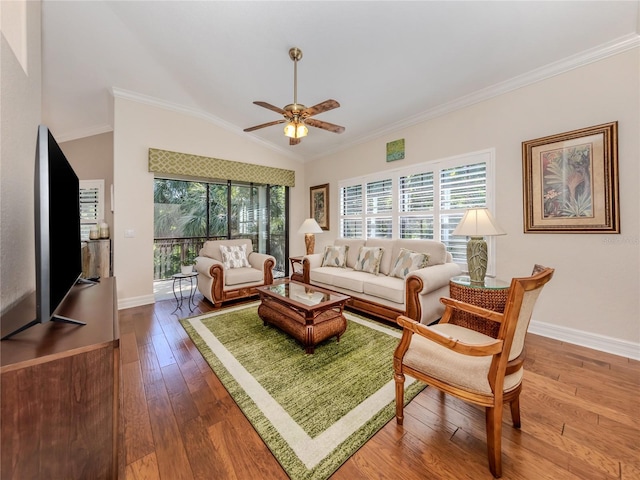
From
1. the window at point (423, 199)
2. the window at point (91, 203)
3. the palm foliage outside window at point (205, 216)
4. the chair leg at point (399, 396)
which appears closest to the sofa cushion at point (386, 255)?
the window at point (423, 199)

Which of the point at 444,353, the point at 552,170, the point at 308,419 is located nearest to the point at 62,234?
the point at 308,419

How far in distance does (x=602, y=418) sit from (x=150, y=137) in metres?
5.78

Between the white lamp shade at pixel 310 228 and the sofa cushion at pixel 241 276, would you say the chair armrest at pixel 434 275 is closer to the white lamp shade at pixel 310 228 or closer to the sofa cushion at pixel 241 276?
the white lamp shade at pixel 310 228

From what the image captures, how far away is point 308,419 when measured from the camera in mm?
1588

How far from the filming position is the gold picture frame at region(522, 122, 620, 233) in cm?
239

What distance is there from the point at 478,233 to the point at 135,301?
467cm

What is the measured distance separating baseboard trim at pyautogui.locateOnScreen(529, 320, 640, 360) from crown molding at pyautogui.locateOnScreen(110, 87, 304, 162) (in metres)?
5.20

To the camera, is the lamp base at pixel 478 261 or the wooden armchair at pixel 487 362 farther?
the lamp base at pixel 478 261

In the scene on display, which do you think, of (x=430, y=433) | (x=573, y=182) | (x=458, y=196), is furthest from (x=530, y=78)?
→ (x=430, y=433)

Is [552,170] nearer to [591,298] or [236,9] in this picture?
[591,298]

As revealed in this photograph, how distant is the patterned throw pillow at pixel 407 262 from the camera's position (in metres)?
3.21

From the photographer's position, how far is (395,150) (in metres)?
4.17

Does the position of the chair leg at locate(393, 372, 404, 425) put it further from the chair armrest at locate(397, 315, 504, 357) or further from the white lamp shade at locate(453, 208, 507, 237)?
the white lamp shade at locate(453, 208, 507, 237)

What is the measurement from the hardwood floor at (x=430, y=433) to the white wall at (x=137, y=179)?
217 centimetres
